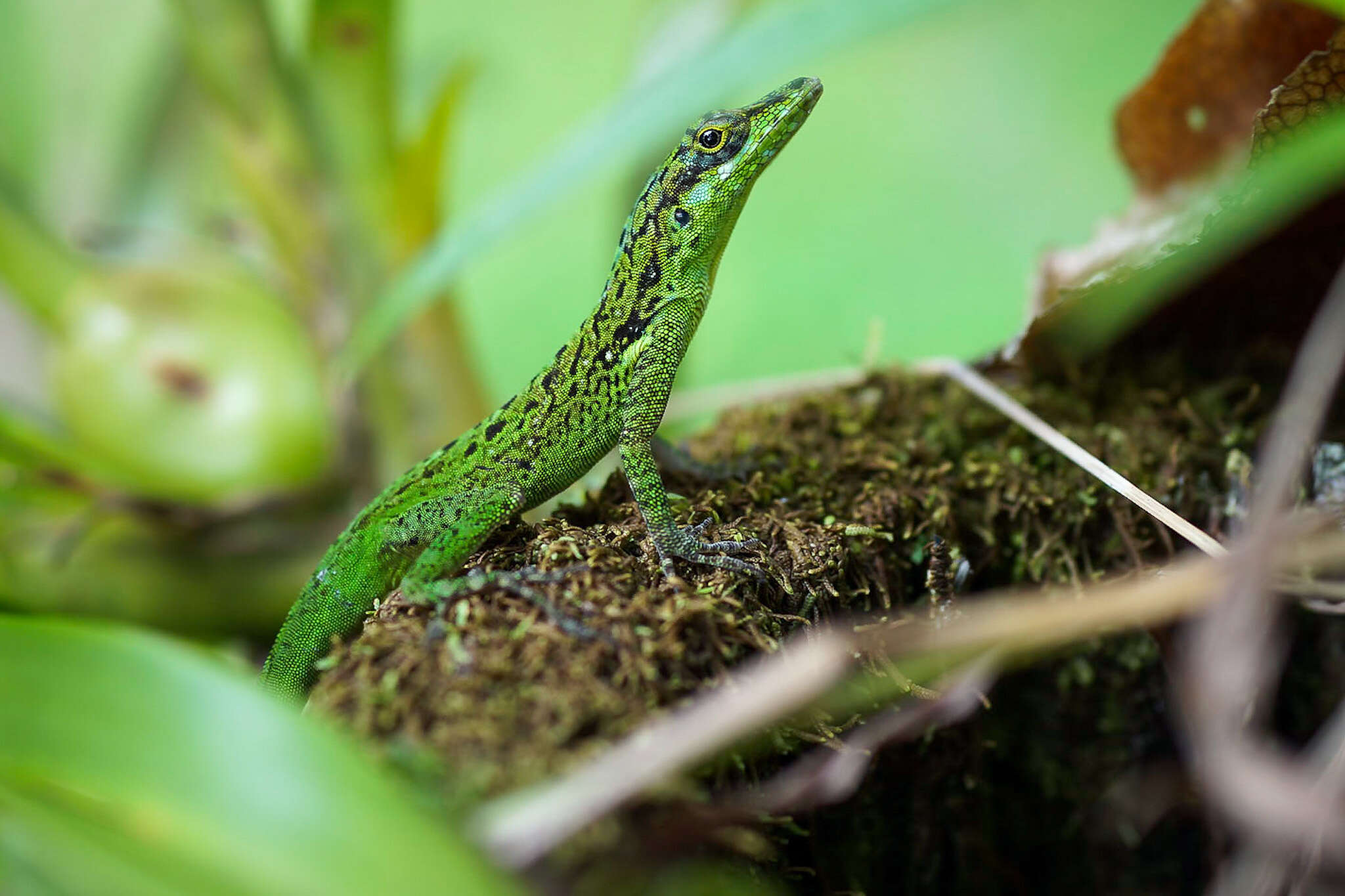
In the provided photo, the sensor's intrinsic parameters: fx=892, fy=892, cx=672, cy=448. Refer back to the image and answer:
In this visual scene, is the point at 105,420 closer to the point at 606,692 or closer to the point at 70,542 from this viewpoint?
the point at 70,542

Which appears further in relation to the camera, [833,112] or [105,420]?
[833,112]

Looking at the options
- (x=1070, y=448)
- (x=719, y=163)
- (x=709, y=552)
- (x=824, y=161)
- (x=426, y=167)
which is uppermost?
(x=426, y=167)

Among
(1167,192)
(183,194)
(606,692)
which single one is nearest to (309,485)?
(606,692)

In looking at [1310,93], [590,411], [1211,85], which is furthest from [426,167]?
[1310,93]

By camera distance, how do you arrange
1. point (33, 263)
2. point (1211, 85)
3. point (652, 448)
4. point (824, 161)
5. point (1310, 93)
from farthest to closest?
point (824, 161) < point (33, 263) < point (652, 448) < point (1211, 85) < point (1310, 93)

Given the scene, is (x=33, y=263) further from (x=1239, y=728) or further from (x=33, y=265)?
(x=1239, y=728)

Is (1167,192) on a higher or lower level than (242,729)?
lower

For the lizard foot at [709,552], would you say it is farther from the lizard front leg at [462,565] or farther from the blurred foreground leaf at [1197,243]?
the blurred foreground leaf at [1197,243]
